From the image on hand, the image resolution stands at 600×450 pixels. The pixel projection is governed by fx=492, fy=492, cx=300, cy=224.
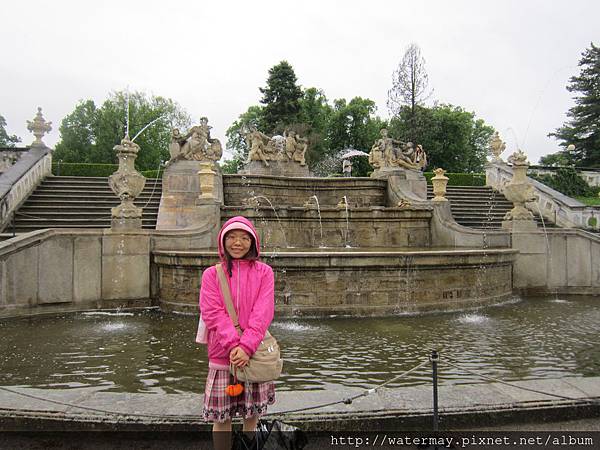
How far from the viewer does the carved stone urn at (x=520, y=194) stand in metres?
13.2

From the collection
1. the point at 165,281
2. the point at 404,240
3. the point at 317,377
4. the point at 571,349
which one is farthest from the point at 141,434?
the point at 404,240

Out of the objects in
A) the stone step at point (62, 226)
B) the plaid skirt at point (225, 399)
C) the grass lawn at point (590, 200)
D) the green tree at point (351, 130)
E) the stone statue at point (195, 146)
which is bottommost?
the plaid skirt at point (225, 399)

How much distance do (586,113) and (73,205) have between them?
4214 centimetres

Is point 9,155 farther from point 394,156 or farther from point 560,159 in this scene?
point 560,159

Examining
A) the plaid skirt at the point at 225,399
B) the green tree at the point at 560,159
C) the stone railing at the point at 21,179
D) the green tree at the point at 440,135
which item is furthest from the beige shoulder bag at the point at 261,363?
the green tree at the point at 440,135

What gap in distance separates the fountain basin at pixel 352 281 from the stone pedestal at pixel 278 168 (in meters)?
12.6

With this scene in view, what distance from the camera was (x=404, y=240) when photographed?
15023mm

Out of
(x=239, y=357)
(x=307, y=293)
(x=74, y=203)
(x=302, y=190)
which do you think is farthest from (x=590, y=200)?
(x=239, y=357)

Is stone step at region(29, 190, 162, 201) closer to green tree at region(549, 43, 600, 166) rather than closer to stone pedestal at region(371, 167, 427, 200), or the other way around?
stone pedestal at region(371, 167, 427, 200)

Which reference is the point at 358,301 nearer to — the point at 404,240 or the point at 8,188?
the point at 404,240

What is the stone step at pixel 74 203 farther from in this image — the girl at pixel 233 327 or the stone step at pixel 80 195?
the girl at pixel 233 327

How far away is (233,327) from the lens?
297 centimetres

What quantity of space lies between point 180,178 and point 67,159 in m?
49.2

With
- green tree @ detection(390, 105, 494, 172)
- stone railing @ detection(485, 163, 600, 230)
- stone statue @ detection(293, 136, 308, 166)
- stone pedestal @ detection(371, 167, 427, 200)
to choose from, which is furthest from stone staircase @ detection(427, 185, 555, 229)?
green tree @ detection(390, 105, 494, 172)
